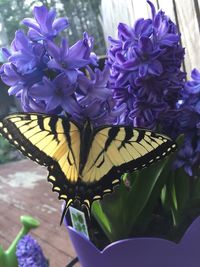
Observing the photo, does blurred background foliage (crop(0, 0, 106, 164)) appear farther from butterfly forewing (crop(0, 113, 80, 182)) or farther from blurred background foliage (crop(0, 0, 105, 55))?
butterfly forewing (crop(0, 113, 80, 182))

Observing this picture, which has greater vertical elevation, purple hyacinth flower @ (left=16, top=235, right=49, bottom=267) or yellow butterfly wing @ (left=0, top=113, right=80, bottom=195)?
yellow butterfly wing @ (left=0, top=113, right=80, bottom=195)

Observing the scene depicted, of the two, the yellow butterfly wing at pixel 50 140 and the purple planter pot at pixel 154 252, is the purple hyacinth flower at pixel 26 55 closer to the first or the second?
the yellow butterfly wing at pixel 50 140

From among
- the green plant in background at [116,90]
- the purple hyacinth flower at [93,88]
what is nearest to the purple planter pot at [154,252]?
the green plant in background at [116,90]

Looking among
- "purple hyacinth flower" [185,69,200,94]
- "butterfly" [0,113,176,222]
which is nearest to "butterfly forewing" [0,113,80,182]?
"butterfly" [0,113,176,222]

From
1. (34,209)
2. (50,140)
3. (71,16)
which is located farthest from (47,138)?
(71,16)

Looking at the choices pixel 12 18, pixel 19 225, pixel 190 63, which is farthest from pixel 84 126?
pixel 12 18

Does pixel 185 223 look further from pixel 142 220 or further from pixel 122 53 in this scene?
pixel 122 53
